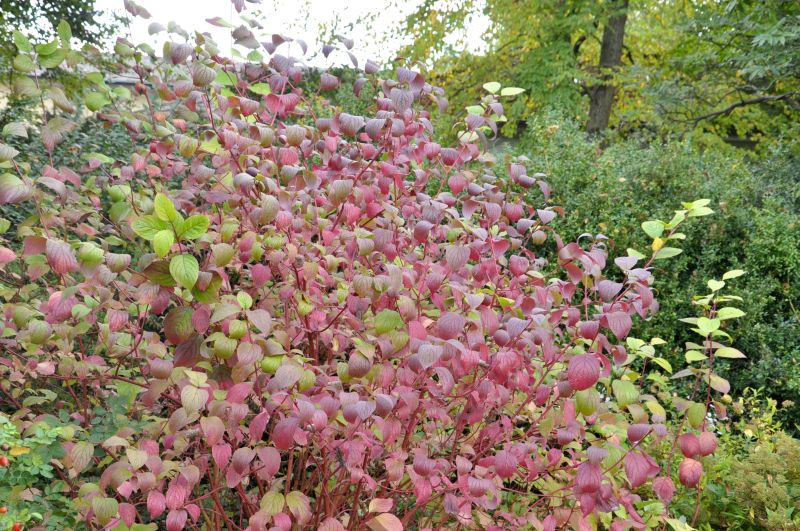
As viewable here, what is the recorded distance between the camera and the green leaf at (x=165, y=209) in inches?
61.1

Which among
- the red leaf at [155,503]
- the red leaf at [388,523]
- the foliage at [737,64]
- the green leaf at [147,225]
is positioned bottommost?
the red leaf at [388,523]

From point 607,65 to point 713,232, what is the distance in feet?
25.8

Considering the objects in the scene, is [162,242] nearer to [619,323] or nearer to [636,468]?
[619,323]

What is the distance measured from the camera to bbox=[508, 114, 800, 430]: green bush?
15.9ft

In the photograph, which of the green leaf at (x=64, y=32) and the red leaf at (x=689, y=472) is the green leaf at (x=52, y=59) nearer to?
the green leaf at (x=64, y=32)

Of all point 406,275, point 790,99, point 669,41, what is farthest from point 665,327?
point 669,41

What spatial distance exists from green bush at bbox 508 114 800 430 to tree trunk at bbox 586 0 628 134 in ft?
20.8

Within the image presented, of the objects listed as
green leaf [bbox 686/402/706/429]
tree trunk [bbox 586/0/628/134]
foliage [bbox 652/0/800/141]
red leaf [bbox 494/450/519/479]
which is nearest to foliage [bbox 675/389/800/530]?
green leaf [bbox 686/402/706/429]

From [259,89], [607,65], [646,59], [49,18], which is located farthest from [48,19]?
[646,59]

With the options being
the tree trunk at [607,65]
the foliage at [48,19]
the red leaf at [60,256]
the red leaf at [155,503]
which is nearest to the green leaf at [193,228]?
the red leaf at [60,256]

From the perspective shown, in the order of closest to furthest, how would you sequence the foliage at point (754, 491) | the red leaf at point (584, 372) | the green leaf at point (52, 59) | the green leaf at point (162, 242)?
the green leaf at point (162, 242) < the red leaf at point (584, 372) < the green leaf at point (52, 59) < the foliage at point (754, 491)

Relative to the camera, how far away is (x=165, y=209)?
158 centimetres

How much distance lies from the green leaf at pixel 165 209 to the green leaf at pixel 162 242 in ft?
0.14

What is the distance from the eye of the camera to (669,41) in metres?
13.9
